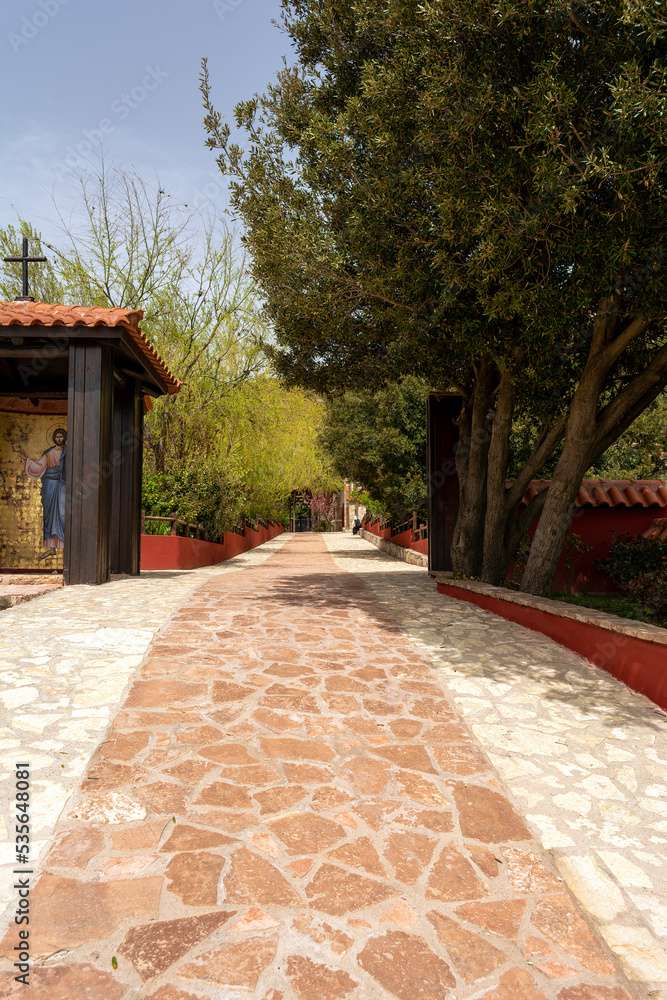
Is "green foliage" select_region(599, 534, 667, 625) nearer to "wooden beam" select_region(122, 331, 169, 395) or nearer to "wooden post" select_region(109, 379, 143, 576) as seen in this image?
"wooden beam" select_region(122, 331, 169, 395)

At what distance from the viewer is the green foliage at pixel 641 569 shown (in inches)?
324

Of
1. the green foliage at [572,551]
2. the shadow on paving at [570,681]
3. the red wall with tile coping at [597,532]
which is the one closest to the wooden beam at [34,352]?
the shadow on paving at [570,681]

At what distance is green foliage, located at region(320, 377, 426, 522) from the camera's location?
1766 centimetres

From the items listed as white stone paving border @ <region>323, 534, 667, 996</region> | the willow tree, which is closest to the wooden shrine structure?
the willow tree

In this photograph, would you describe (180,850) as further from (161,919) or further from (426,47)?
(426,47)

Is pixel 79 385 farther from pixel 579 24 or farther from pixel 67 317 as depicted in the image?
pixel 579 24

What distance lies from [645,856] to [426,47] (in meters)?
6.45

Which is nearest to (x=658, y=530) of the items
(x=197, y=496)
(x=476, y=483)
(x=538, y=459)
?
(x=476, y=483)

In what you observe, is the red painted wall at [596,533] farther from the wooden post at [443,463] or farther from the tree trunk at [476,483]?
the tree trunk at [476,483]

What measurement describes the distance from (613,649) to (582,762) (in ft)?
5.29

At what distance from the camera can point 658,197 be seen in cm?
514

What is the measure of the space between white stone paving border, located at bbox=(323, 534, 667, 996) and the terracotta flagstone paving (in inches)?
5.3

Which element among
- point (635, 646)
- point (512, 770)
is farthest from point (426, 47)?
point (512, 770)

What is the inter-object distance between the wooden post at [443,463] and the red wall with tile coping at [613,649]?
202 inches
